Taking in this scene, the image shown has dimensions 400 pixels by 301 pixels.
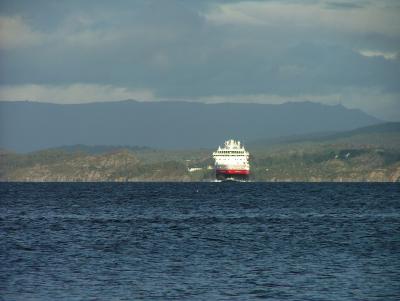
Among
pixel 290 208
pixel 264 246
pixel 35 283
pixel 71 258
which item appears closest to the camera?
pixel 35 283

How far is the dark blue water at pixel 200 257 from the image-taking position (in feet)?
163

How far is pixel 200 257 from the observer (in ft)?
209

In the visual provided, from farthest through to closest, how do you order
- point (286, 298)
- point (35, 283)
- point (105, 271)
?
point (105, 271) < point (35, 283) < point (286, 298)

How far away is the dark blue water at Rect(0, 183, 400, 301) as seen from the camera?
4966 cm

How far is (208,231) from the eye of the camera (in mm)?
85562

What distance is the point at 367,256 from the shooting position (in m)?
64.0

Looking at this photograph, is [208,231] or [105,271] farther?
[208,231]

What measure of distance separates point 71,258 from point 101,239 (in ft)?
46.4

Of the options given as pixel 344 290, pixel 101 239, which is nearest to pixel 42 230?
A: pixel 101 239

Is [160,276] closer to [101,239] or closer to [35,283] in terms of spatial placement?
[35,283]

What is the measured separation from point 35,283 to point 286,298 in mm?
13751

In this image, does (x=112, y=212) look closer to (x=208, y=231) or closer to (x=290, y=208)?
(x=290, y=208)

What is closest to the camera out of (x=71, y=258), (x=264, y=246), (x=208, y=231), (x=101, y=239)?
(x=71, y=258)

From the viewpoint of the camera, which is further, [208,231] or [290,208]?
[290,208]
